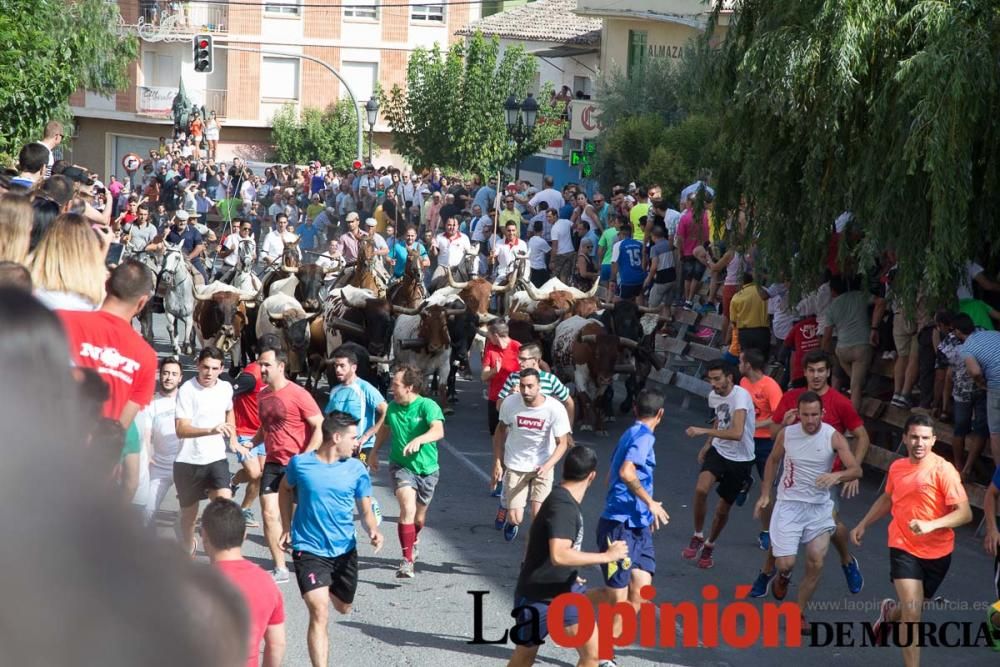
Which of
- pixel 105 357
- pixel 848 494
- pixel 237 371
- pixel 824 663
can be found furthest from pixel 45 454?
pixel 237 371

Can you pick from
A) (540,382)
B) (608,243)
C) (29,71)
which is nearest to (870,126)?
(540,382)

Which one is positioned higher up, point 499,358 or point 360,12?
point 360,12

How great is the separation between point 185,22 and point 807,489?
5404 centimetres

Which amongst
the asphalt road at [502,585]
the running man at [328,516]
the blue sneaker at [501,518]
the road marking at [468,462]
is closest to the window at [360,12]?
the road marking at [468,462]

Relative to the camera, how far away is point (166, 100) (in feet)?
196

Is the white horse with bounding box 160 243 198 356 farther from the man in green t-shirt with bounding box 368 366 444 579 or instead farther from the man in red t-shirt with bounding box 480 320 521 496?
the man in green t-shirt with bounding box 368 366 444 579

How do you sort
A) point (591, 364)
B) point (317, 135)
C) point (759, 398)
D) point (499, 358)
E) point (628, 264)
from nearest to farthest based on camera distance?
1. point (759, 398)
2. point (499, 358)
3. point (591, 364)
4. point (628, 264)
5. point (317, 135)

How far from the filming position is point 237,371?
20312mm

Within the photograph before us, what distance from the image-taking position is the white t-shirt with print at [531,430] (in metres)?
11.0

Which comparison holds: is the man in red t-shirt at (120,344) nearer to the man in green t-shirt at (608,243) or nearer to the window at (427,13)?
the man in green t-shirt at (608,243)

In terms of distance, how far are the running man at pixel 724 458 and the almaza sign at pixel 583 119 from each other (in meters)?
27.8

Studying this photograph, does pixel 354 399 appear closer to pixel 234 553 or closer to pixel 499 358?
pixel 499 358

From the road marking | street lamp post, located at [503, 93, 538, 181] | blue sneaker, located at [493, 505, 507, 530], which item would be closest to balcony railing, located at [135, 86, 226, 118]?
street lamp post, located at [503, 93, 538, 181]

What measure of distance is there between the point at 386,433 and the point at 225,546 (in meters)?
4.59
